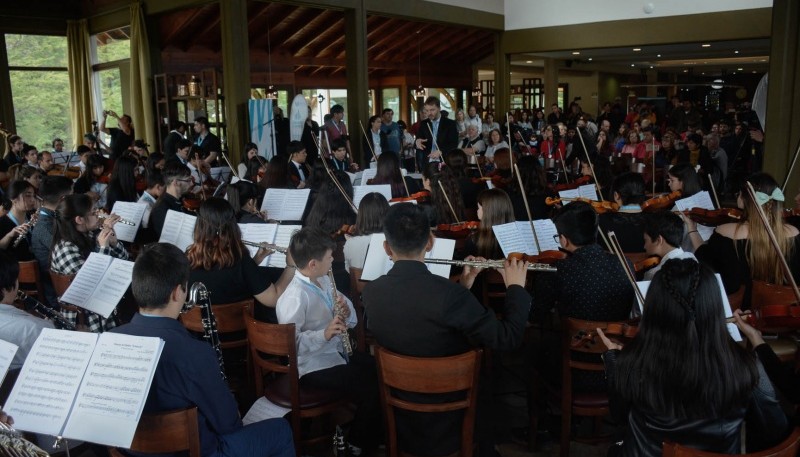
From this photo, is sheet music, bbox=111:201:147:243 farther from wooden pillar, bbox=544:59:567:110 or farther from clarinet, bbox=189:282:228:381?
wooden pillar, bbox=544:59:567:110

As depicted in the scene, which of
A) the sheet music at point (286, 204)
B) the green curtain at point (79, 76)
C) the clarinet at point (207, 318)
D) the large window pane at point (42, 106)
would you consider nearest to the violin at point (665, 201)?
the sheet music at point (286, 204)

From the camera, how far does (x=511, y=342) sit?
7.61 ft

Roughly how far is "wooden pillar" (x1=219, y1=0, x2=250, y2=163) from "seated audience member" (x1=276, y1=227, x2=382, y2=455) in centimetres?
575

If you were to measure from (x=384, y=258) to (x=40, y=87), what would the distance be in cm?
1099

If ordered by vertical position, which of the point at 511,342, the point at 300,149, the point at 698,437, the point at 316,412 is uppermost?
the point at 300,149

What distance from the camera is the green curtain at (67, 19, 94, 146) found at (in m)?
11.5

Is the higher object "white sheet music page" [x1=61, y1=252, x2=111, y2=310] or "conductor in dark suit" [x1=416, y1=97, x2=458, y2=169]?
"conductor in dark suit" [x1=416, y1=97, x2=458, y2=169]

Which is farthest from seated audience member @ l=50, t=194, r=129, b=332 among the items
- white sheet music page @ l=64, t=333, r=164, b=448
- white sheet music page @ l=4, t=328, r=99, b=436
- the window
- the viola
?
the window

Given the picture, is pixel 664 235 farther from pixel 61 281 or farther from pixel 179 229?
pixel 61 281

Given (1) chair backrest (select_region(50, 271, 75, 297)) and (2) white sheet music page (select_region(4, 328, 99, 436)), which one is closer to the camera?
(2) white sheet music page (select_region(4, 328, 99, 436))

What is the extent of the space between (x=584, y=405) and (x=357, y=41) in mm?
7806

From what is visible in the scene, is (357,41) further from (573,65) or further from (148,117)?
(573,65)

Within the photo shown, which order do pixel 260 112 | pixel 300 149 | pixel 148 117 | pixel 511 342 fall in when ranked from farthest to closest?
pixel 148 117 < pixel 260 112 < pixel 300 149 < pixel 511 342

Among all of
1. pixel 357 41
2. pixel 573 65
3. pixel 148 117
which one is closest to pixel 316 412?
pixel 357 41
